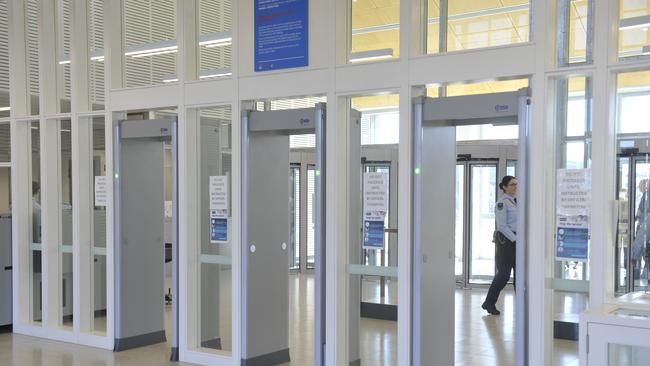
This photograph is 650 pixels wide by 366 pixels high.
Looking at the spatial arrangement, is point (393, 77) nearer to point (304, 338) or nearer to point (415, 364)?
point (415, 364)

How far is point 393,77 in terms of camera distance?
5617 millimetres

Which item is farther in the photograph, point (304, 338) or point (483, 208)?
point (483, 208)

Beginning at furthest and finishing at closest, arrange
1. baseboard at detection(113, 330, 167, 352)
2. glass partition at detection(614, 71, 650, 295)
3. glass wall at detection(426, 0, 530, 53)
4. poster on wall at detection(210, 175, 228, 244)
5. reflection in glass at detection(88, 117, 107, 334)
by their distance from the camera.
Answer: reflection in glass at detection(88, 117, 107, 334) → baseboard at detection(113, 330, 167, 352) → poster on wall at detection(210, 175, 228, 244) → glass wall at detection(426, 0, 530, 53) → glass partition at detection(614, 71, 650, 295)

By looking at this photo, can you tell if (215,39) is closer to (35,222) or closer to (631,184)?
(35,222)

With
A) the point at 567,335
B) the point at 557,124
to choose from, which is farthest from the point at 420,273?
the point at 557,124

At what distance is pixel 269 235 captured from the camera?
6.62 meters

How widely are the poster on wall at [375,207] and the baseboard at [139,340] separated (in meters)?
2.89

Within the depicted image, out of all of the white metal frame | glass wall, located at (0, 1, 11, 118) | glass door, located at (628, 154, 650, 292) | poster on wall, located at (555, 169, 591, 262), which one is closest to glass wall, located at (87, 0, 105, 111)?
→ the white metal frame

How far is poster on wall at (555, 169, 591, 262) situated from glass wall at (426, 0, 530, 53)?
103 cm

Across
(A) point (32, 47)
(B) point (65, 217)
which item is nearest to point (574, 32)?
(B) point (65, 217)

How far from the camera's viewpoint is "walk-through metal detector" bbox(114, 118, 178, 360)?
7.20 m

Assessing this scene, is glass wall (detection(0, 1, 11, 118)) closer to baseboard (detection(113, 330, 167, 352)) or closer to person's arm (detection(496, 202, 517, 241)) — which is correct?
baseboard (detection(113, 330, 167, 352))

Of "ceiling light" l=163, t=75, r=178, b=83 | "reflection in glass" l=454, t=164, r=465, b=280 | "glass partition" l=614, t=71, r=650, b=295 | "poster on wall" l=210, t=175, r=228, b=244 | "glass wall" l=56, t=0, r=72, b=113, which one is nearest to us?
"glass partition" l=614, t=71, r=650, b=295

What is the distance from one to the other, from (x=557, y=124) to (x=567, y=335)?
148 cm
